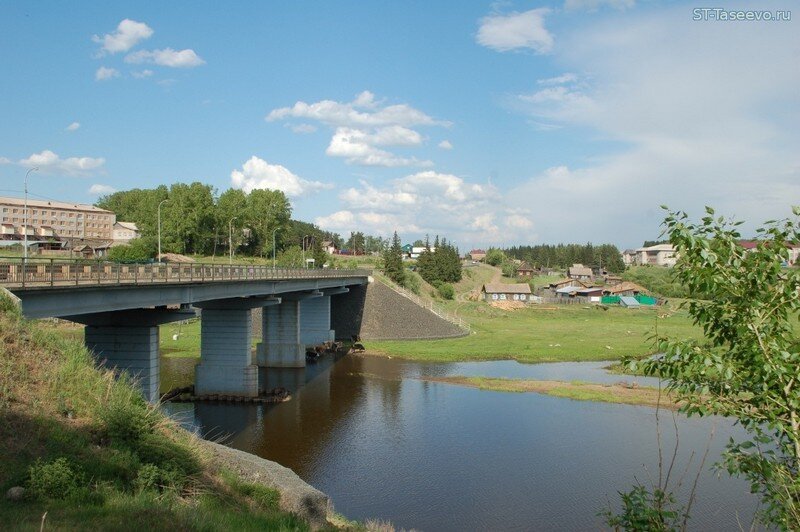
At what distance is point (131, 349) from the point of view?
3284cm

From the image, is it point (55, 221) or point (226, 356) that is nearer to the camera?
point (226, 356)

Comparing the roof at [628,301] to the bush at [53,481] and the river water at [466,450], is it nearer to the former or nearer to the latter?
the river water at [466,450]

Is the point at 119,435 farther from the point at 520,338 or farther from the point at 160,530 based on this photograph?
the point at 520,338

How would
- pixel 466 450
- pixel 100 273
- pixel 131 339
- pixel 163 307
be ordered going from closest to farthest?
pixel 100 273
pixel 466 450
pixel 131 339
pixel 163 307

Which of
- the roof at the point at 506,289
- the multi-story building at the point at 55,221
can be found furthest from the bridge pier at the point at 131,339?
the multi-story building at the point at 55,221

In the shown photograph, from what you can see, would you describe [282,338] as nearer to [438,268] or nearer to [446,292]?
[446,292]

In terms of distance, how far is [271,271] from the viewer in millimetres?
51562

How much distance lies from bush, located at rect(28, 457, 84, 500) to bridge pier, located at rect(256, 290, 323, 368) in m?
46.9

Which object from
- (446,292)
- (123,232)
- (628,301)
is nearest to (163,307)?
(446,292)

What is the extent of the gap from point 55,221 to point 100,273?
448 feet

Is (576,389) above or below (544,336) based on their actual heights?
below

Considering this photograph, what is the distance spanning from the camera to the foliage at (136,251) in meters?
86.1

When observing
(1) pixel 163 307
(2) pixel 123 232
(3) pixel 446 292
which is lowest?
(3) pixel 446 292

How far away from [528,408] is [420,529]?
20.5 m
